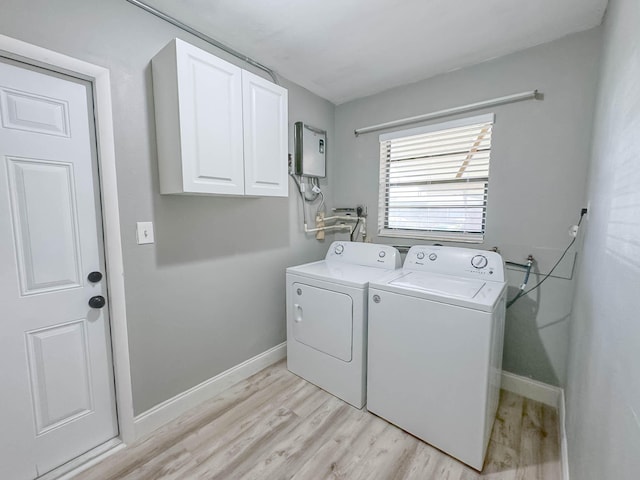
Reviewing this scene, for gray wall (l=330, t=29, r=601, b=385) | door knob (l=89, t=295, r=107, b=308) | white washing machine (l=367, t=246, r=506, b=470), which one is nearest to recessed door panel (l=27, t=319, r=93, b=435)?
door knob (l=89, t=295, r=107, b=308)

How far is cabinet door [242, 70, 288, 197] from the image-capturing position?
→ 180cm

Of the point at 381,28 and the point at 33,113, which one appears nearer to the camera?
the point at 33,113

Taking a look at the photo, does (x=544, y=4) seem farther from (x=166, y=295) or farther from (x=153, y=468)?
(x=153, y=468)

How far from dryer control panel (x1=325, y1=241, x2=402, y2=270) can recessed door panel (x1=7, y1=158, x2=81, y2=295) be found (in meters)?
1.84

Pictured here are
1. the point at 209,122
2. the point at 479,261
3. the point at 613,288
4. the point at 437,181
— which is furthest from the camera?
the point at 437,181

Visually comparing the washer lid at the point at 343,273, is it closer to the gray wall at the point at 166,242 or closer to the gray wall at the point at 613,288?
the gray wall at the point at 166,242

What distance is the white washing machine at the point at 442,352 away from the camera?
1424 mm

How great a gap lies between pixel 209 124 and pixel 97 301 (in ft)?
3.77

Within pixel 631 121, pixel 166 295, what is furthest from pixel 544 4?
pixel 166 295

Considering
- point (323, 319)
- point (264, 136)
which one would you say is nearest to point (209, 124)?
point (264, 136)

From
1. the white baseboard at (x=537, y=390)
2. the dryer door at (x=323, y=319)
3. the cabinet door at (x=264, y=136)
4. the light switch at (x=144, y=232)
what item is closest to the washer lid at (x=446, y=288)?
the dryer door at (x=323, y=319)

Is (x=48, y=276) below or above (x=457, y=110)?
below

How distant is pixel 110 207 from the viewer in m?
1.48

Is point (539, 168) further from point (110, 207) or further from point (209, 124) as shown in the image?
point (110, 207)
